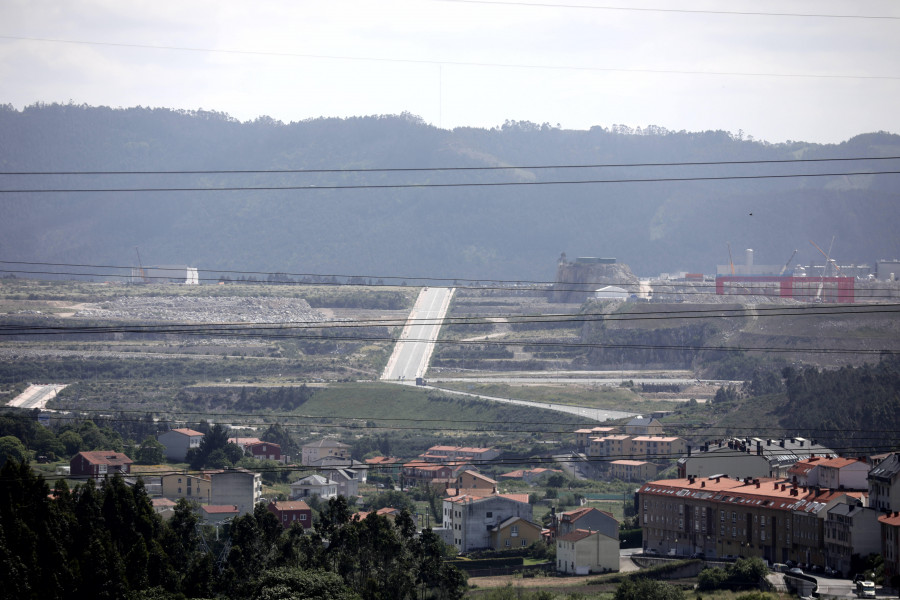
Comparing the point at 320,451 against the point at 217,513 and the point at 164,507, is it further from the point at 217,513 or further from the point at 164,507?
the point at 164,507

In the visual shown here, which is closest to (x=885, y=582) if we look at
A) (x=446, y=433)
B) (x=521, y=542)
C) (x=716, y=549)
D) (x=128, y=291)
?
(x=716, y=549)

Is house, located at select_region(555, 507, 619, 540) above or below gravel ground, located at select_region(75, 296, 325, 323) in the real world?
below

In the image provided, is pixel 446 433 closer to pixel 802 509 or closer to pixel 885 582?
pixel 802 509

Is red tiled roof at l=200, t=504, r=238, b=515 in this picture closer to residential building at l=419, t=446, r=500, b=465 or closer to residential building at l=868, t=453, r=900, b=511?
residential building at l=419, t=446, r=500, b=465

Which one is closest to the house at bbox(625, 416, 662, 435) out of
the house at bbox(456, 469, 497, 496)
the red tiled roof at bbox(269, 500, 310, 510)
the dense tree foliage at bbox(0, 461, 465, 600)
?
the house at bbox(456, 469, 497, 496)

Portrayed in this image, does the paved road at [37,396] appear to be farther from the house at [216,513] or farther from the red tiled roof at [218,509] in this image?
the house at [216,513]

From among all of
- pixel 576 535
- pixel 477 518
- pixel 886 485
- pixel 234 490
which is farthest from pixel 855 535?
pixel 234 490
